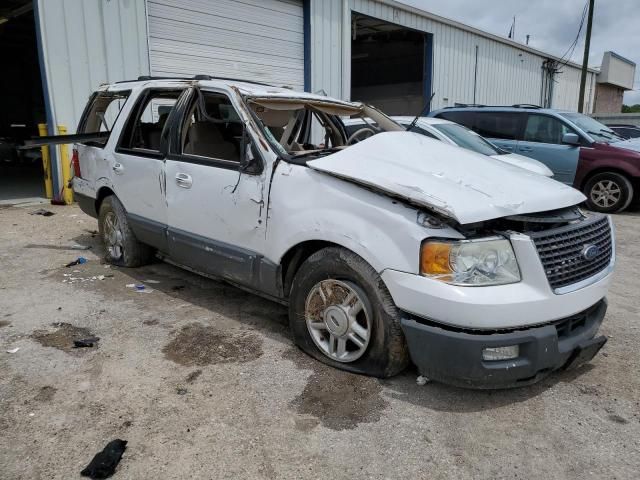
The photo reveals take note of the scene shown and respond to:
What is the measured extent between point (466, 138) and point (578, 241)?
5.21 m

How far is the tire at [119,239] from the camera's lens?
5027mm

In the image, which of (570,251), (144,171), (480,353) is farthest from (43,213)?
(570,251)

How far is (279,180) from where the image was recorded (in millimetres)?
3322

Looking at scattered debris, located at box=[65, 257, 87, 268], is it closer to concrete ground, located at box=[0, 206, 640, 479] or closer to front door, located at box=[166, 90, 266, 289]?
concrete ground, located at box=[0, 206, 640, 479]

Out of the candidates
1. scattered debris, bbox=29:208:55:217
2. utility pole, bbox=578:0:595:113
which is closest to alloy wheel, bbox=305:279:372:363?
scattered debris, bbox=29:208:55:217

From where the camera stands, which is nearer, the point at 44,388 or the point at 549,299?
the point at 549,299

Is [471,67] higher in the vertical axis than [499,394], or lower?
higher

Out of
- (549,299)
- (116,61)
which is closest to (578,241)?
(549,299)

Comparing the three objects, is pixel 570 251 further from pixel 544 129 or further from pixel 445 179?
pixel 544 129

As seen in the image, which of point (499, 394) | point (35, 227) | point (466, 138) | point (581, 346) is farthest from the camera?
point (466, 138)

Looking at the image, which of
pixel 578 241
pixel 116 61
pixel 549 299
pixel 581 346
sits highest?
pixel 116 61

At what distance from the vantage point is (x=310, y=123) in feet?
16.8

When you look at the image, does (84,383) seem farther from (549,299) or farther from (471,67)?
(471,67)

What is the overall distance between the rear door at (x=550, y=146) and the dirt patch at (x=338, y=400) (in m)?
7.39
